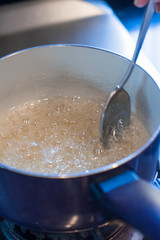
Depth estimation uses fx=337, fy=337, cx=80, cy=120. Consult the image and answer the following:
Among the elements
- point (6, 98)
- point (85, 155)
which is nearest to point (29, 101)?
point (6, 98)

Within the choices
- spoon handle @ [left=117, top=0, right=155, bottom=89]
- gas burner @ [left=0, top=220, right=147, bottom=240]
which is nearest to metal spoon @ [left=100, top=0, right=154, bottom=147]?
spoon handle @ [left=117, top=0, right=155, bottom=89]

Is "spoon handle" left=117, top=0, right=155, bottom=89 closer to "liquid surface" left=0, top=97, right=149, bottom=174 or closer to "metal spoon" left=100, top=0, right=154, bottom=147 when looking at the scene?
"metal spoon" left=100, top=0, right=154, bottom=147

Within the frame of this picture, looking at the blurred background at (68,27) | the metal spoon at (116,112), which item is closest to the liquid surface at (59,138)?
the metal spoon at (116,112)

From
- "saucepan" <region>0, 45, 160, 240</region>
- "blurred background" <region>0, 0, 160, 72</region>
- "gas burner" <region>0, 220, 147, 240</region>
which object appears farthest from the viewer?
"blurred background" <region>0, 0, 160, 72</region>

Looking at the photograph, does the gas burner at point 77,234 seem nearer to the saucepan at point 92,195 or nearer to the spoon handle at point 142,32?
the saucepan at point 92,195

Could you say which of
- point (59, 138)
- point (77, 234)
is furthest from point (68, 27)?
point (77, 234)

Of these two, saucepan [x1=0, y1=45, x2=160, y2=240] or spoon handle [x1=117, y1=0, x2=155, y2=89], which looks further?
spoon handle [x1=117, y1=0, x2=155, y2=89]

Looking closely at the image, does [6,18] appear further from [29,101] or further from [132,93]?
[132,93]
